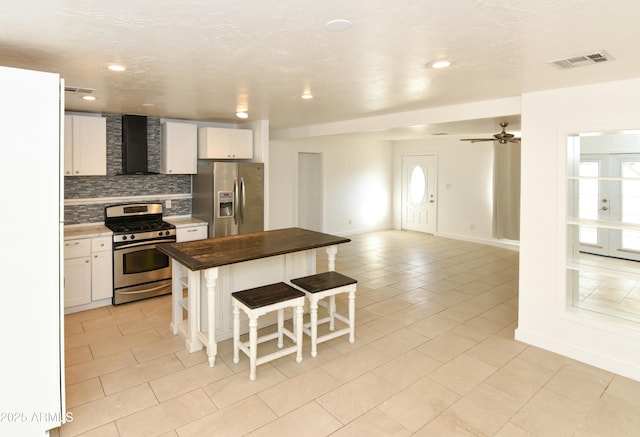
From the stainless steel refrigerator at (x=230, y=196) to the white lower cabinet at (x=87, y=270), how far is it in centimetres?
132

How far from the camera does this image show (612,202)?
6.49 meters

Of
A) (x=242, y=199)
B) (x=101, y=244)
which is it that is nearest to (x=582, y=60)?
(x=242, y=199)

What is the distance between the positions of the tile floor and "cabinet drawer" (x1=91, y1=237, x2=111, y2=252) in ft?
2.37

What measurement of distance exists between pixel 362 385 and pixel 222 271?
5.17ft

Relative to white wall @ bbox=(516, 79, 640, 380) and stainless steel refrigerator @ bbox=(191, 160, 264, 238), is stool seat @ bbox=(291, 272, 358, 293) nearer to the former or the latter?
white wall @ bbox=(516, 79, 640, 380)

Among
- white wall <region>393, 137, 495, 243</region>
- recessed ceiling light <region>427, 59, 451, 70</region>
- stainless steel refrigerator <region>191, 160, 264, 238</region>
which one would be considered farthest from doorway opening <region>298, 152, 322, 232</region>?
recessed ceiling light <region>427, 59, 451, 70</region>

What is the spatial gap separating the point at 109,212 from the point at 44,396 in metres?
3.34

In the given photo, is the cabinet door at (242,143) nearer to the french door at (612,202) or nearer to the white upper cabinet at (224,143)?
the white upper cabinet at (224,143)

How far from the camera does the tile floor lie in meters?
2.45

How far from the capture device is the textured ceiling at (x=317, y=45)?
1.78 meters

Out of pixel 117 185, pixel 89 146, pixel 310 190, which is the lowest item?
pixel 117 185

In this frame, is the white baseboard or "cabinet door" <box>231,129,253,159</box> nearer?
the white baseboard

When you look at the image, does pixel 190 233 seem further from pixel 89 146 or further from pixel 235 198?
pixel 89 146

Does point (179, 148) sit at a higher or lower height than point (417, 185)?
higher
